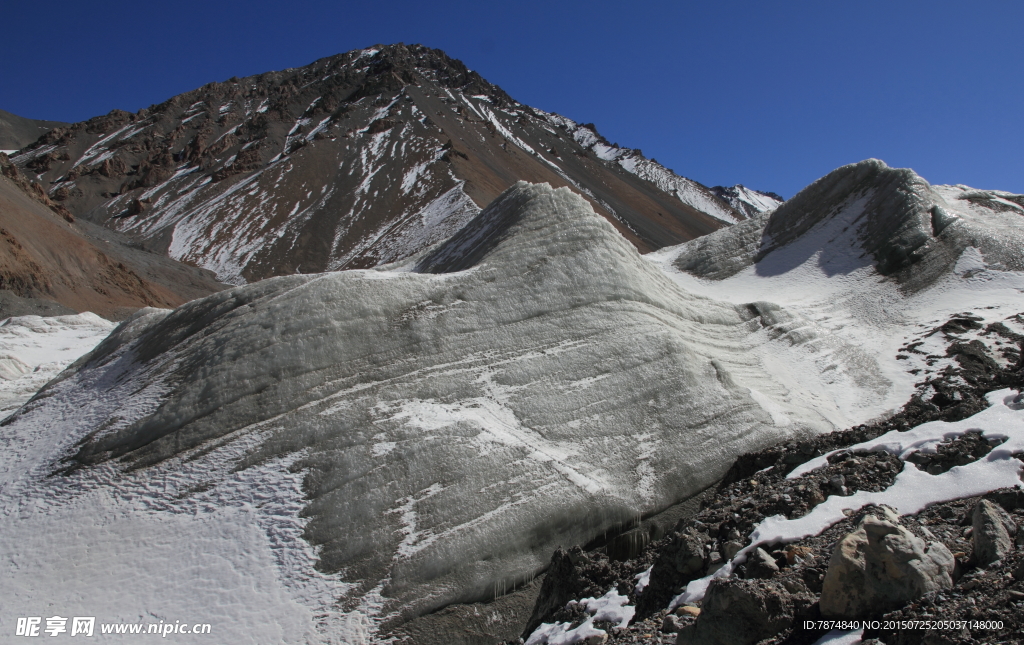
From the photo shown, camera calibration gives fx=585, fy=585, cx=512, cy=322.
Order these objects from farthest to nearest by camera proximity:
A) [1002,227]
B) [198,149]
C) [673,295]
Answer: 1. [198,149]
2. [1002,227]
3. [673,295]

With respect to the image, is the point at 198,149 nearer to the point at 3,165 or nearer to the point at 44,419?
the point at 3,165

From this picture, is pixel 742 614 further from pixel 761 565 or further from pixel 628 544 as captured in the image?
pixel 628 544

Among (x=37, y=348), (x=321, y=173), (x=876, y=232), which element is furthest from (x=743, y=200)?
(x=37, y=348)

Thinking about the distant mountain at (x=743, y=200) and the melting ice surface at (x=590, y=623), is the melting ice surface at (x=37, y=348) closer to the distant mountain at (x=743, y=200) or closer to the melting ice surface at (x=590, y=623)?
the melting ice surface at (x=590, y=623)

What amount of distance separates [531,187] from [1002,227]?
17.4 metres

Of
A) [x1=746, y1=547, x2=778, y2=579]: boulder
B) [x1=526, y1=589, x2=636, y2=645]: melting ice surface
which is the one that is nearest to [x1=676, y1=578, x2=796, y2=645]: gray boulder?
[x1=746, y1=547, x2=778, y2=579]: boulder

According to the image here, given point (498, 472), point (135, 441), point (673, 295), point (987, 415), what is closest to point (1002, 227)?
point (673, 295)

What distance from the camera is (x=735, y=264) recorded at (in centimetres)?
2405

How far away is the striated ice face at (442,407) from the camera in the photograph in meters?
8.59

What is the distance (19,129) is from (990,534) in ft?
544

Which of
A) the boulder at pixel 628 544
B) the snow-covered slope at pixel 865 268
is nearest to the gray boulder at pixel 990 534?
the boulder at pixel 628 544

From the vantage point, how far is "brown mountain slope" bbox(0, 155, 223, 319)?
32.8 meters

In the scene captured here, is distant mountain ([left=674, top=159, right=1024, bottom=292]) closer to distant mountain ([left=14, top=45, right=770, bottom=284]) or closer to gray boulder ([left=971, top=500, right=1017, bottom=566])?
gray boulder ([left=971, top=500, right=1017, bottom=566])

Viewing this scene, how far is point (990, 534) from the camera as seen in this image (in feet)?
16.5
